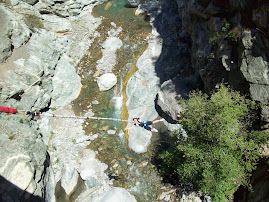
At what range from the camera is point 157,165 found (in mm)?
17781

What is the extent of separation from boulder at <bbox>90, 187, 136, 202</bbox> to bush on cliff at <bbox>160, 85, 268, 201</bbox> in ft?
15.9

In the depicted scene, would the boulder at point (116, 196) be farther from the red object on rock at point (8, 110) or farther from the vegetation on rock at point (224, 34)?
the vegetation on rock at point (224, 34)

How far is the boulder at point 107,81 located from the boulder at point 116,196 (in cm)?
1106

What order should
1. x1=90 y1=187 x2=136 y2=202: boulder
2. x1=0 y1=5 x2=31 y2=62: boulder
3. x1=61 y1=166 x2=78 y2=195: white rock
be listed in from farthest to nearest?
x1=0 y1=5 x2=31 y2=62: boulder → x1=61 y1=166 x2=78 y2=195: white rock → x1=90 y1=187 x2=136 y2=202: boulder

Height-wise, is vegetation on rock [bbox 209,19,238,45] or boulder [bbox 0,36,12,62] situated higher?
vegetation on rock [bbox 209,19,238,45]

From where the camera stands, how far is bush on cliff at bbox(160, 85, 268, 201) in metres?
11.9

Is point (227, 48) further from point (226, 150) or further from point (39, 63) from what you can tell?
point (39, 63)

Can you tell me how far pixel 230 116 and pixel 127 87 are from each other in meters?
13.2

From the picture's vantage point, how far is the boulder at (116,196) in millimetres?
15320

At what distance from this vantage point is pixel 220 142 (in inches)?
473

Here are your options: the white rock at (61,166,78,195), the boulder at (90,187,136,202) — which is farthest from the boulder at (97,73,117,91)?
→ the boulder at (90,187,136,202)

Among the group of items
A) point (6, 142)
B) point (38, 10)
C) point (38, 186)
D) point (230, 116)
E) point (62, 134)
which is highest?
point (230, 116)

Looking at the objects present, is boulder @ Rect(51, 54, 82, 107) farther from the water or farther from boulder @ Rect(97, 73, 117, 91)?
boulder @ Rect(97, 73, 117, 91)

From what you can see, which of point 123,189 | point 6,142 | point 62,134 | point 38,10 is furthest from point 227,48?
point 38,10
